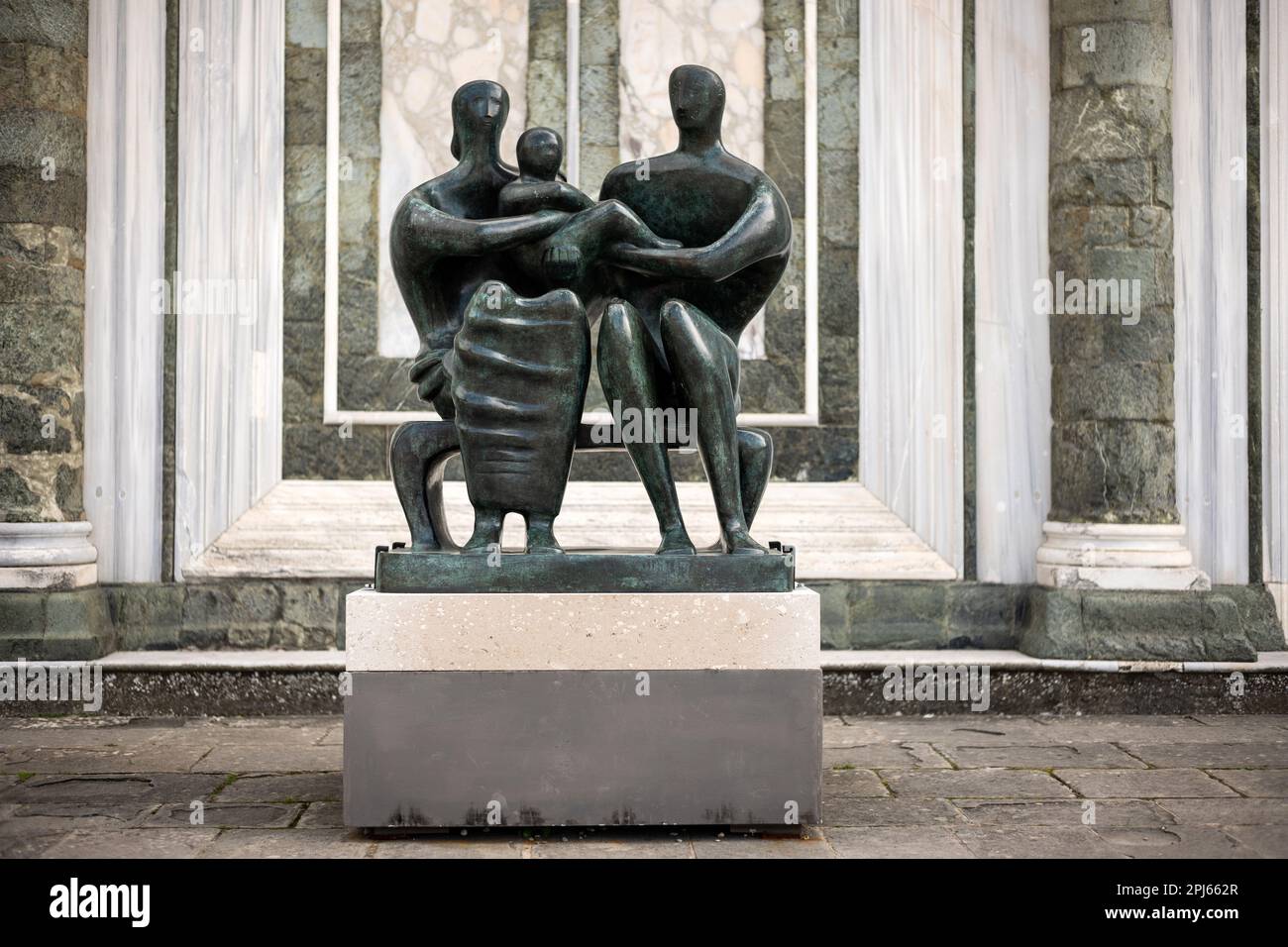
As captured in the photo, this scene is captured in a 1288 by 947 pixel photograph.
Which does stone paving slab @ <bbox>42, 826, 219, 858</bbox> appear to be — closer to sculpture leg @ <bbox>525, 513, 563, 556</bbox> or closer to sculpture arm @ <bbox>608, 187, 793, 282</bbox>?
sculpture leg @ <bbox>525, 513, 563, 556</bbox>

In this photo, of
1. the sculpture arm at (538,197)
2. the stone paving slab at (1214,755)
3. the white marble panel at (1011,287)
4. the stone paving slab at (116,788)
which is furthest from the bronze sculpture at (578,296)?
the white marble panel at (1011,287)

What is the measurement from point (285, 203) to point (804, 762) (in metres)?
4.29

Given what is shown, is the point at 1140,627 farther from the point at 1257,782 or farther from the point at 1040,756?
the point at 1257,782

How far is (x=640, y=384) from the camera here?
13.2 ft

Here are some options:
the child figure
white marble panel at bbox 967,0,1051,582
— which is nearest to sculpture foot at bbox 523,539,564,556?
the child figure

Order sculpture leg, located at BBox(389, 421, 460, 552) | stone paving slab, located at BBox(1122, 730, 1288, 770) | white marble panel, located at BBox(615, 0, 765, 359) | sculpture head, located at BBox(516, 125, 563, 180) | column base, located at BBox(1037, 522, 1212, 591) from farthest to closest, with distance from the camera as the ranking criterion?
white marble panel, located at BBox(615, 0, 765, 359) < column base, located at BBox(1037, 522, 1212, 591) < stone paving slab, located at BBox(1122, 730, 1288, 770) < sculpture leg, located at BBox(389, 421, 460, 552) < sculpture head, located at BBox(516, 125, 563, 180)

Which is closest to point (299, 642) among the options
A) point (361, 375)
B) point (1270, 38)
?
point (361, 375)

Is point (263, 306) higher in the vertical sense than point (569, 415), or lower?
higher

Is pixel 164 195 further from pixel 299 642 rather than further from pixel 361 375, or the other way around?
pixel 299 642

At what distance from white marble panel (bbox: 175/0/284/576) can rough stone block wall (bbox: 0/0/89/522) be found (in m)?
0.54

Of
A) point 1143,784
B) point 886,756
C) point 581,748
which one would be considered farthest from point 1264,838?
point 581,748

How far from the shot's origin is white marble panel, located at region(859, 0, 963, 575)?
6949mm

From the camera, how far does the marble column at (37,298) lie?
6.28 meters

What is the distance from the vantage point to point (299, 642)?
658cm
